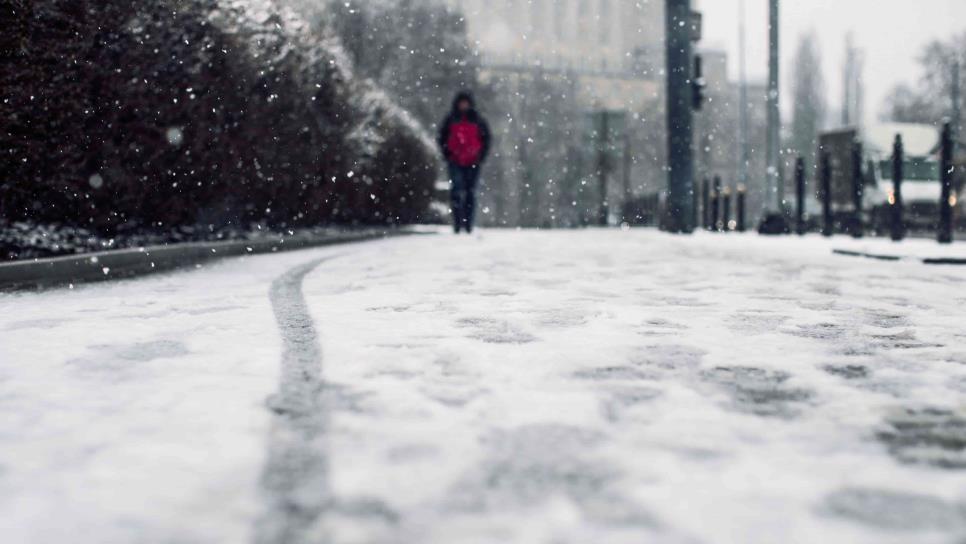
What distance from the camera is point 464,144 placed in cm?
1472

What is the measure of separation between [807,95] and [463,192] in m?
73.7

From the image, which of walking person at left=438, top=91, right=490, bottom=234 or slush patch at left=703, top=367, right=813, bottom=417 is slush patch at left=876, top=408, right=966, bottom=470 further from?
walking person at left=438, top=91, right=490, bottom=234

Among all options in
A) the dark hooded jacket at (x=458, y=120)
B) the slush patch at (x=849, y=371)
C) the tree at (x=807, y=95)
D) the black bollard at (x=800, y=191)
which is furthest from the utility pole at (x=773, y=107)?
the tree at (x=807, y=95)

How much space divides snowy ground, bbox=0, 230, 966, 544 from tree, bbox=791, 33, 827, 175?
78.3 metres

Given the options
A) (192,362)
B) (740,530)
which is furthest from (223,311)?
(740,530)

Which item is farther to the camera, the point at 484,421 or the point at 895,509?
the point at 484,421

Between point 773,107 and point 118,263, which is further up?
point 773,107

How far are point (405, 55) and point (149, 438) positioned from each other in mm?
38221

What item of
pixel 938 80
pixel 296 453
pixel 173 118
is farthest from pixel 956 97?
pixel 296 453

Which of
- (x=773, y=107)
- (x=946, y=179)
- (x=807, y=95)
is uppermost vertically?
(x=807, y=95)

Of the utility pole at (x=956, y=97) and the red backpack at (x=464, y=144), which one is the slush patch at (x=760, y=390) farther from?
the utility pole at (x=956, y=97)

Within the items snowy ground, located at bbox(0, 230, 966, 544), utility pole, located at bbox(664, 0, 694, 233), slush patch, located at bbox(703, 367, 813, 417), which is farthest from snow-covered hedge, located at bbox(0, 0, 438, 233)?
slush patch, located at bbox(703, 367, 813, 417)

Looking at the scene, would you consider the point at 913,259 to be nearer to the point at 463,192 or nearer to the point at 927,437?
the point at 463,192

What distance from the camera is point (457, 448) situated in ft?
8.86
